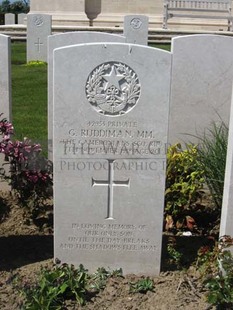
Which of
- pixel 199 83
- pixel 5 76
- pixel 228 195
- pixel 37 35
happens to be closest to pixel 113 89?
pixel 228 195

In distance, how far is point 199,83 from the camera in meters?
5.20

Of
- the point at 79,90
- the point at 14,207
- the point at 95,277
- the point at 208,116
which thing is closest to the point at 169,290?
the point at 95,277

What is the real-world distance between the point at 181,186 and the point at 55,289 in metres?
1.67

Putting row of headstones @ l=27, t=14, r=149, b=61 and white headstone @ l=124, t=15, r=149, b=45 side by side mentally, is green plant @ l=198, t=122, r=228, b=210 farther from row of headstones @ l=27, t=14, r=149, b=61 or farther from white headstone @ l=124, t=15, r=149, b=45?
row of headstones @ l=27, t=14, r=149, b=61

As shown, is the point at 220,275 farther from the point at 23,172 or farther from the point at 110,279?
the point at 23,172

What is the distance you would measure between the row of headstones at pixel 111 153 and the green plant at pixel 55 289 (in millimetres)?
220

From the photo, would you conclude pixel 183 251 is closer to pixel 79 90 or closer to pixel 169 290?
pixel 169 290

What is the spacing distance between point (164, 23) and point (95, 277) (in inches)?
760

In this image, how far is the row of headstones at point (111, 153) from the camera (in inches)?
136

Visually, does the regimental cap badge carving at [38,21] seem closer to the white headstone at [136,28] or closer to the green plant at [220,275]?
the white headstone at [136,28]

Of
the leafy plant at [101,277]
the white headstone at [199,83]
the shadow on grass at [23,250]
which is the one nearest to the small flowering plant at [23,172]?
the shadow on grass at [23,250]

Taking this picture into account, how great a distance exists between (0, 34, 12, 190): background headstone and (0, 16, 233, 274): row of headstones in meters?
1.30

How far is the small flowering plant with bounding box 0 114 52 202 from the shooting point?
4559 mm

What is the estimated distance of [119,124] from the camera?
140 inches
